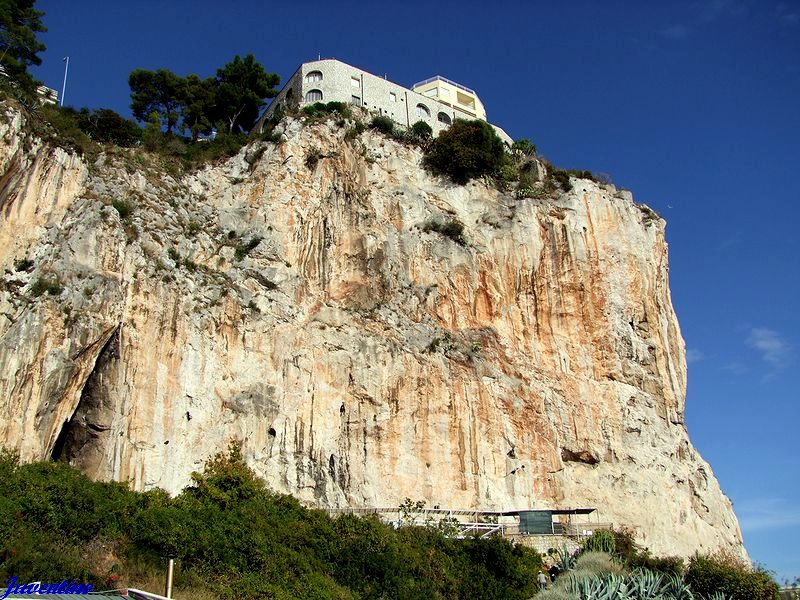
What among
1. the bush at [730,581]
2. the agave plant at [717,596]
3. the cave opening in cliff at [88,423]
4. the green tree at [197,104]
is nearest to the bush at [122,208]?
the cave opening in cliff at [88,423]

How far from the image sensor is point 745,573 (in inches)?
877

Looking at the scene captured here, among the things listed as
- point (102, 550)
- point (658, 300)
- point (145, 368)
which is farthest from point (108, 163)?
point (658, 300)

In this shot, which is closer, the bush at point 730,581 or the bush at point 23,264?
the bush at point 730,581

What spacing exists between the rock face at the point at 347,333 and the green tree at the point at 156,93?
9336 mm

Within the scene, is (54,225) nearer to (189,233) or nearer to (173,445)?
(189,233)

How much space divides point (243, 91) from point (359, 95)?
21.2ft

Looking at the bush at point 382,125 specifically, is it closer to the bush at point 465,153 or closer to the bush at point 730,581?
the bush at point 465,153

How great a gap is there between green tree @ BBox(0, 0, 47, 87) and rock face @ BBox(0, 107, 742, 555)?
22.0 feet

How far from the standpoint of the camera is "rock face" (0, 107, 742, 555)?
1031 inches

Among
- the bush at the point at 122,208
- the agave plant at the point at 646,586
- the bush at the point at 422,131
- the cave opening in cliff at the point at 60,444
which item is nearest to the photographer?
the agave plant at the point at 646,586

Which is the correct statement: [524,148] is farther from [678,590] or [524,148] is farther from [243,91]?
[678,590]

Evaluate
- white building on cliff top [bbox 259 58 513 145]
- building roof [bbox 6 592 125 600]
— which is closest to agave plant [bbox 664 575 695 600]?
building roof [bbox 6 592 125 600]

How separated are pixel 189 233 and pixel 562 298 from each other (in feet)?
55.2

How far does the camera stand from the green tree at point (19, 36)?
113 feet
